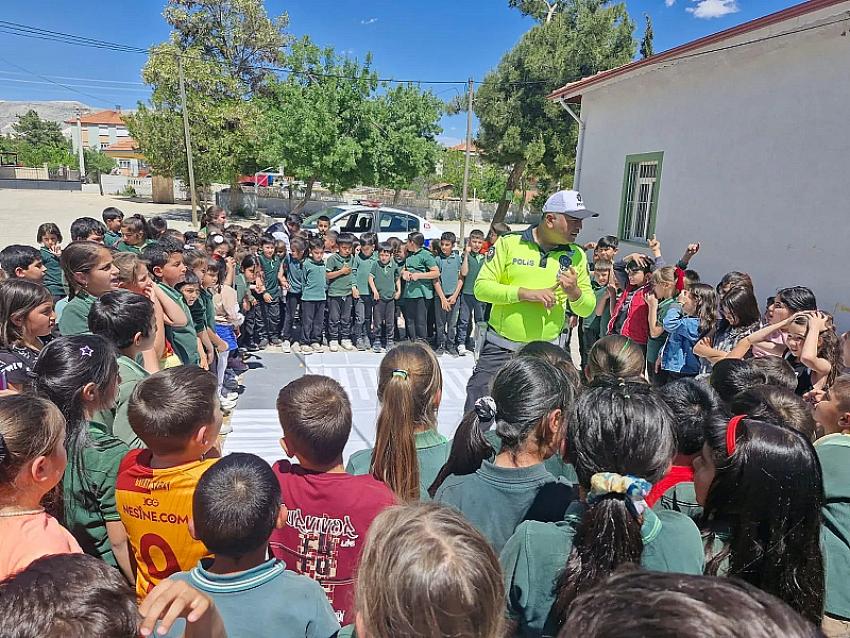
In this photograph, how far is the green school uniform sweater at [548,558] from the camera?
1410mm

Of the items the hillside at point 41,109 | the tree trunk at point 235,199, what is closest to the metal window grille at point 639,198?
the tree trunk at point 235,199

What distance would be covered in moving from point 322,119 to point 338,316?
54.7 feet

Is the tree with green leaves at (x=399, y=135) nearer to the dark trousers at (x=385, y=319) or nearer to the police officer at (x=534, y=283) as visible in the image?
the dark trousers at (x=385, y=319)

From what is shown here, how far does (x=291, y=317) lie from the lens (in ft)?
24.3

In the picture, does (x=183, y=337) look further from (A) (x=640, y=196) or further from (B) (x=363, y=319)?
(A) (x=640, y=196)

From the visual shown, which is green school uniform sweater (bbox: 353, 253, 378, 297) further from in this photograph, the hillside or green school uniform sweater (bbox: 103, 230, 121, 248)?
the hillside

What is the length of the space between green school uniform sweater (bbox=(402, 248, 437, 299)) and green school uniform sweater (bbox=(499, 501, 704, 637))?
606 cm

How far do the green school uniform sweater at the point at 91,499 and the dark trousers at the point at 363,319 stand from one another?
5575 millimetres

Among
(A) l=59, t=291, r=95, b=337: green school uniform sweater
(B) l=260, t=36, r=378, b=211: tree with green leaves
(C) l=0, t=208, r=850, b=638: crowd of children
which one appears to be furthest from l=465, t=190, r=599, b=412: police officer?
(B) l=260, t=36, r=378, b=211: tree with green leaves

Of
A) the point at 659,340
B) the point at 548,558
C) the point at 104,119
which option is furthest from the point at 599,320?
the point at 104,119

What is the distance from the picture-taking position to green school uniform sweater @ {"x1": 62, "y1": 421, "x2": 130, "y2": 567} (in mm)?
1930

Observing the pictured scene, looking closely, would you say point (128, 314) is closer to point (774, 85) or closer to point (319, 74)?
point (774, 85)

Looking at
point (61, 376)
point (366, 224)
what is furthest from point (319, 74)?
point (61, 376)

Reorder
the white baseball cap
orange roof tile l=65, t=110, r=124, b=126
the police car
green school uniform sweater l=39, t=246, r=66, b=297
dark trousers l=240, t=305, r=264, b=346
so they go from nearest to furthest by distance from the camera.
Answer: the white baseball cap → green school uniform sweater l=39, t=246, r=66, b=297 → dark trousers l=240, t=305, r=264, b=346 → the police car → orange roof tile l=65, t=110, r=124, b=126
